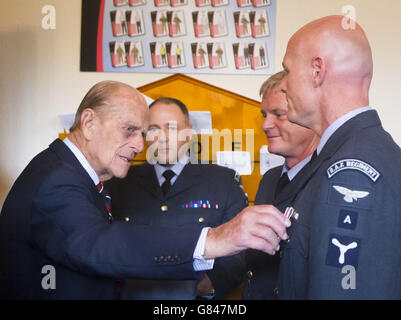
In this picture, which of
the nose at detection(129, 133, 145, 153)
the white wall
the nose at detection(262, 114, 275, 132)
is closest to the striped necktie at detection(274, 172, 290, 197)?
the nose at detection(262, 114, 275, 132)

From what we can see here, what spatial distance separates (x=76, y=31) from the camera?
312 centimetres

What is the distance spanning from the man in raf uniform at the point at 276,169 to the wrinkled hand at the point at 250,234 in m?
0.61

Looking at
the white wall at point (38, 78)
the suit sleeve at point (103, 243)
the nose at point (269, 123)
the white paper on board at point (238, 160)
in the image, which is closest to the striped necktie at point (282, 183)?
the nose at point (269, 123)

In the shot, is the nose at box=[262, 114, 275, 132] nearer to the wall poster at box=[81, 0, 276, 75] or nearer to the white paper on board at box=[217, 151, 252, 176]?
the white paper on board at box=[217, 151, 252, 176]

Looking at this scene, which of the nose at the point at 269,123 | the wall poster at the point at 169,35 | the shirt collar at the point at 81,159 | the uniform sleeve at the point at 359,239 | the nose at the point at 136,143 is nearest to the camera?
the uniform sleeve at the point at 359,239

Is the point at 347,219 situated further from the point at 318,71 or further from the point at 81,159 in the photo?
the point at 81,159

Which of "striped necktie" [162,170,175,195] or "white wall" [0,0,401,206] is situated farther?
"white wall" [0,0,401,206]

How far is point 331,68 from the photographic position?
1.23 metres

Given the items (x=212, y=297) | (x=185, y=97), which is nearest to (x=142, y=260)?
(x=212, y=297)

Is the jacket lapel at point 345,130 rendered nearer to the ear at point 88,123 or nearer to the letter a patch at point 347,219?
the letter a patch at point 347,219

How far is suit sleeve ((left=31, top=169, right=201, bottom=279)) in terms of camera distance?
44.8 inches

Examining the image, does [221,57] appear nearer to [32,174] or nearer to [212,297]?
[212,297]

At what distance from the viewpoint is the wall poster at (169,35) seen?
Answer: 308 cm

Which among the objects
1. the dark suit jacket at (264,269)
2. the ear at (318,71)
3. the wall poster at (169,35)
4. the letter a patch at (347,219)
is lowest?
the dark suit jacket at (264,269)
